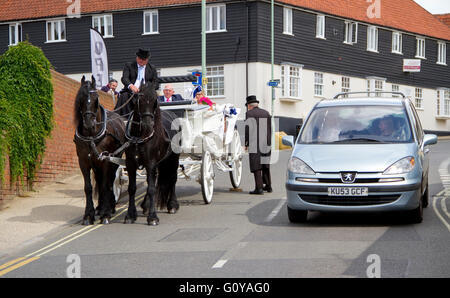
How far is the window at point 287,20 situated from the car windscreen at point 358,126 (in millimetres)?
31386

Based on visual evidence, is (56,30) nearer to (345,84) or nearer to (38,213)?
(345,84)

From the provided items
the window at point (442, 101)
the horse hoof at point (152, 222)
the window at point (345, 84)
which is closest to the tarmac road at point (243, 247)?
the horse hoof at point (152, 222)

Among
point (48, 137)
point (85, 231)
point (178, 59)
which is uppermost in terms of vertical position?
point (178, 59)

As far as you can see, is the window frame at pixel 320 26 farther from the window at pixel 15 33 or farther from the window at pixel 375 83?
the window at pixel 15 33

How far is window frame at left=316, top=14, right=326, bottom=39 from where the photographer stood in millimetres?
45625

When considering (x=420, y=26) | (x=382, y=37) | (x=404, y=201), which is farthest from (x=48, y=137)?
(x=420, y=26)

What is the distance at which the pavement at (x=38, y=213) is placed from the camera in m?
11.6

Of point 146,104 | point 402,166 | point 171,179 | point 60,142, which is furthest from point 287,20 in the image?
point 402,166

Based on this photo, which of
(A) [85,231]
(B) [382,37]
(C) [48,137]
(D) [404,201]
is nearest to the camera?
(D) [404,201]

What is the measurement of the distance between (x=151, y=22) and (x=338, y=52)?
11704 millimetres

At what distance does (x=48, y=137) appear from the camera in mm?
16266

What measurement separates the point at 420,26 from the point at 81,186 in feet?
135

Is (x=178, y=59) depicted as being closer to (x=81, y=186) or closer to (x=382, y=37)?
(x=382, y=37)

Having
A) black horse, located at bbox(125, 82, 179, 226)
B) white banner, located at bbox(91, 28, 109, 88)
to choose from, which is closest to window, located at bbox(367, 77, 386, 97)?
white banner, located at bbox(91, 28, 109, 88)
